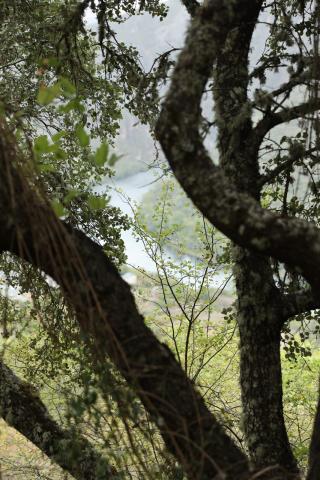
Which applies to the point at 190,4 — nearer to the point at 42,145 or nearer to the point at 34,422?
the point at 42,145

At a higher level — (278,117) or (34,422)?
(278,117)

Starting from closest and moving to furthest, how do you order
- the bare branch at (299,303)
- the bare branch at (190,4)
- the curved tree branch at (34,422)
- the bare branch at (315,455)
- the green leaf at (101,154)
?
1. the green leaf at (101,154)
2. the bare branch at (315,455)
3. the bare branch at (299,303)
4. the curved tree branch at (34,422)
5. the bare branch at (190,4)

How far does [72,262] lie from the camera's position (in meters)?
1.70

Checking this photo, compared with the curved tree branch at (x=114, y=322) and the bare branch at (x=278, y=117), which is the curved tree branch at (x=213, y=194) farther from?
the bare branch at (x=278, y=117)

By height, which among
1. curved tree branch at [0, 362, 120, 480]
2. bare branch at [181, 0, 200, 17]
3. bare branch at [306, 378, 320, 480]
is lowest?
bare branch at [306, 378, 320, 480]

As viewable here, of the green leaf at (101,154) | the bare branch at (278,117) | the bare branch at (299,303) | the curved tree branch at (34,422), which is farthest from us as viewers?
the curved tree branch at (34,422)

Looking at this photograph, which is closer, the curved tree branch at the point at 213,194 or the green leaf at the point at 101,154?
the green leaf at the point at 101,154

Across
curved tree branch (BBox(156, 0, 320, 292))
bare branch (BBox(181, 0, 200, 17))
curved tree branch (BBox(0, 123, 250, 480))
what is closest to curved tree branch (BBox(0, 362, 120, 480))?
curved tree branch (BBox(0, 123, 250, 480))

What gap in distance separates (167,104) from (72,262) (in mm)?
571

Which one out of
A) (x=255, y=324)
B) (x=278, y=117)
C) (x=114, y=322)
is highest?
(x=278, y=117)

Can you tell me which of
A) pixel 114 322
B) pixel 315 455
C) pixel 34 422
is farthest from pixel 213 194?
pixel 34 422

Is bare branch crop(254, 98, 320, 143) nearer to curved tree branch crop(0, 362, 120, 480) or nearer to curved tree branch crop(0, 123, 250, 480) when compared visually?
curved tree branch crop(0, 123, 250, 480)

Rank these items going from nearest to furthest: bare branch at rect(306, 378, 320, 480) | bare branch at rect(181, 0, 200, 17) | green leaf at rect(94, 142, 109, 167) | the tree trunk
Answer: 1. green leaf at rect(94, 142, 109, 167)
2. bare branch at rect(306, 378, 320, 480)
3. the tree trunk
4. bare branch at rect(181, 0, 200, 17)

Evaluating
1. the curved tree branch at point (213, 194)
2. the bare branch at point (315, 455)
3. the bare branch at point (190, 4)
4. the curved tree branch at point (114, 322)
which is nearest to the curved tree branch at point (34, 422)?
the bare branch at point (315, 455)
